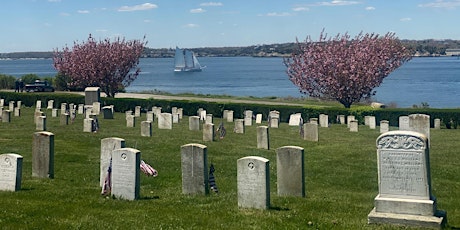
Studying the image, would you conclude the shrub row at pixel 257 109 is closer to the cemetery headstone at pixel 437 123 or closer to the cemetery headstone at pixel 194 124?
the cemetery headstone at pixel 437 123

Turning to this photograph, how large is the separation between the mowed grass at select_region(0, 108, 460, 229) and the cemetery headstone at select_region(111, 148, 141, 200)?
0.27 m

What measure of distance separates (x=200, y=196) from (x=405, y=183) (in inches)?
167

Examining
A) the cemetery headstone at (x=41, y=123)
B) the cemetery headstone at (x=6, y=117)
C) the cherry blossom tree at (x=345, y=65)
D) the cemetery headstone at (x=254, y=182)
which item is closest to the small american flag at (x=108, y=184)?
the cemetery headstone at (x=254, y=182)

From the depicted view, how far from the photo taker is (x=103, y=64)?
53031 millimetres

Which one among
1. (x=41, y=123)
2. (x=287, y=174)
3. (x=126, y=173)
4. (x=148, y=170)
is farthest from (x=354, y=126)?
(x=126, y=173)

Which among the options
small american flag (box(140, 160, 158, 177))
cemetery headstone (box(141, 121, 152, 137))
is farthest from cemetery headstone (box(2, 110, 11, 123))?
small american flag (box(140, 160, 158, 177))

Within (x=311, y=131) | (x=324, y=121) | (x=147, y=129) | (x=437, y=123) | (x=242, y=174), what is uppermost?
(x=242, y=174)

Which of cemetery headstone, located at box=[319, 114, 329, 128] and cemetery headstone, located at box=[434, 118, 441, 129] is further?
cemetery headstone, located at box=[434, 118, 441, 129]

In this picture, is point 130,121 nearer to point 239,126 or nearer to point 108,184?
point 239,126

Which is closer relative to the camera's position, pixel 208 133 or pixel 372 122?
pixel 208 133

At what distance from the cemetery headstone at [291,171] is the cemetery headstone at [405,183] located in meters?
2.39

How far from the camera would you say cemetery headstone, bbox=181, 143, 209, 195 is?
479 inches

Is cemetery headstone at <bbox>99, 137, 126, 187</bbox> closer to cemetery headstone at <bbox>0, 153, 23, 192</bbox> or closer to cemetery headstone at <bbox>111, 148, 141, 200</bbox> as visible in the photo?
cemetery headstone at <bbox>111, 148, 141, 200</bbox>

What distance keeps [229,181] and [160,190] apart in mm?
1912
